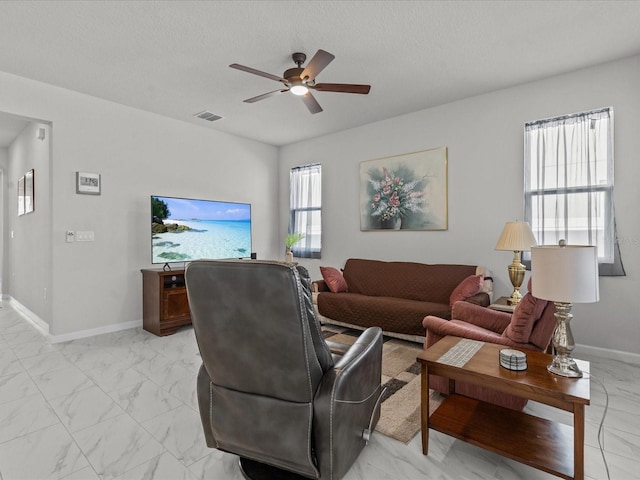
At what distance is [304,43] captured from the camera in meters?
2.86

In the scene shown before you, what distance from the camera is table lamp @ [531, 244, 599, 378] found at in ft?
5.01

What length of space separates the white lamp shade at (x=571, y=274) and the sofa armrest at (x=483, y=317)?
928 mm

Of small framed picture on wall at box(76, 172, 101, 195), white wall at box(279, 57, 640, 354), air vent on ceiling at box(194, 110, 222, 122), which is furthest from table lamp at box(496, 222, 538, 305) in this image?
small framed picture on wall at box(76, 172, 101, 195)

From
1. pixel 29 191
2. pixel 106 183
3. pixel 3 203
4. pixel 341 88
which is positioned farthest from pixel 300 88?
pixel 3 203

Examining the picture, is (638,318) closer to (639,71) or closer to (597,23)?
(639,71)

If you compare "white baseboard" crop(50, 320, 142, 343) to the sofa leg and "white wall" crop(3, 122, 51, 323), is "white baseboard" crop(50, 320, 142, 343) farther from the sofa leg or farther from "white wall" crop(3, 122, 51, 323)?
the sofa leg

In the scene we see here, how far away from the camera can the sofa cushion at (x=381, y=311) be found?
3.50 metres

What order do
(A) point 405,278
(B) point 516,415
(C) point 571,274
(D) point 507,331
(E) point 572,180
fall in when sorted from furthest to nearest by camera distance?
(A) point 405,278, (E) point 572,180, (D) point 507,331, (B) point 516,415, (C) point 571,274

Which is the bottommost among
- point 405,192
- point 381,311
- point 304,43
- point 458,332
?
point 381,311

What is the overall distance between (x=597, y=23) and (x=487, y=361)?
274cm

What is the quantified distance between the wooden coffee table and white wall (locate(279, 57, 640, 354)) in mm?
1965

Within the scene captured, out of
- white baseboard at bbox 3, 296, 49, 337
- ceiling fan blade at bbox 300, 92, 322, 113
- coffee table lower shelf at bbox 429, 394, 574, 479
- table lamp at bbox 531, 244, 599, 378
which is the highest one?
Result: ceiling fan blade at bbox 300, 92, 322, 113

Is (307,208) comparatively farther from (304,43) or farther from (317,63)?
(317,63)

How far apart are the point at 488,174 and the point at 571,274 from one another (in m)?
2.70
